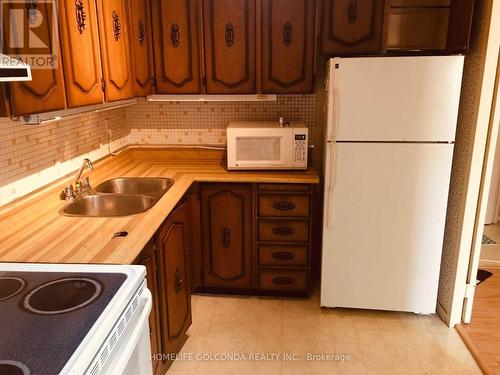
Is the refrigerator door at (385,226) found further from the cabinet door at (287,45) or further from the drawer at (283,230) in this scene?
the cabinet door at (287,45)

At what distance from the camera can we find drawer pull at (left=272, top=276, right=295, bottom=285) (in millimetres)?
2807

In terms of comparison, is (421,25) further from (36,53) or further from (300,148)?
(36,53)

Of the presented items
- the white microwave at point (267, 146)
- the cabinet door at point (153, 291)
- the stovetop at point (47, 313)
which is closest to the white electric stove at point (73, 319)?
the stovetop at point (47, 313)

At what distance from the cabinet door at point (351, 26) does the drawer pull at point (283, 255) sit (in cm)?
130

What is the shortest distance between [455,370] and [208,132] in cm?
216

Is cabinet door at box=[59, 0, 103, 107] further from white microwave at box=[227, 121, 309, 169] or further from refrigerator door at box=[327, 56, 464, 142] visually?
refrigerator door at box=[327, 56, 464, 142]

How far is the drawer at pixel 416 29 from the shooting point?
2695mm

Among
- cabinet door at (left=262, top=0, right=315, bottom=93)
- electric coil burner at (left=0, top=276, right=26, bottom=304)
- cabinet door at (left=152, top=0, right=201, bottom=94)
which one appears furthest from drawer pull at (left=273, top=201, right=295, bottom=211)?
electric coil burner at (left=0, top=276, right=26, bottom=304)

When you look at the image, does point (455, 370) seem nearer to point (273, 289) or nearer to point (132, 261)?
point (273, 289)

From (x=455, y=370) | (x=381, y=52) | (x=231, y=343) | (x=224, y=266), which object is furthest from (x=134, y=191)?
(x=455, y=370)

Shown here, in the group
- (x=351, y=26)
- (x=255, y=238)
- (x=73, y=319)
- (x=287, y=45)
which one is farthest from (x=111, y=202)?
(x=351, y=26)

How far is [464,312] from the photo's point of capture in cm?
256

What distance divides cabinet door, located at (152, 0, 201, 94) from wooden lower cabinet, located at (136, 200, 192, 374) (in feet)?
2.89

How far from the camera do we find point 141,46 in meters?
2.65
